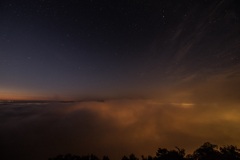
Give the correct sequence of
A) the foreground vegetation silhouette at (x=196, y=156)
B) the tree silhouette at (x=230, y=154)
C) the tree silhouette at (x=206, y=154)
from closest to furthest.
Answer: the foreground vegetation silhouette at (x=196, y=156) → the tree silhouette at (x=230, y=154) → the tree silhouette at (x=206, y=154)

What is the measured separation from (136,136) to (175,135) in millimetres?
26010

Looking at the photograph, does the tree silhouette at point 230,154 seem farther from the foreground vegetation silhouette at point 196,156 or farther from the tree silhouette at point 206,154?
the tree silhouette at point 206,154

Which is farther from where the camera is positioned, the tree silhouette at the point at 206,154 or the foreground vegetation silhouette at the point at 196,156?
the tree silhouette at the point at 206,154

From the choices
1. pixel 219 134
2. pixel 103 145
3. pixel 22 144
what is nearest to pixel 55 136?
pixel 22 144

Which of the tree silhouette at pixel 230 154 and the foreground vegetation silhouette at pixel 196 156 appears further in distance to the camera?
the tree silhouette at pixel 230 154

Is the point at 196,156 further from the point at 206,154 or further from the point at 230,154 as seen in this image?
the point at 230,154

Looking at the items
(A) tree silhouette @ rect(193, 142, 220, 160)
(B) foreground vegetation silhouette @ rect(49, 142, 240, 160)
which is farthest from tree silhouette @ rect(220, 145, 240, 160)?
(A) tree silhouette @ rect(193, 142, 220, 160)

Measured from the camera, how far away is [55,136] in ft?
258

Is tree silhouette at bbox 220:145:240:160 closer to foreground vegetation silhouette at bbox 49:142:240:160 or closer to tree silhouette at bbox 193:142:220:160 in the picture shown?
foreground vegetation silhouette at bbox 49:142:240:160

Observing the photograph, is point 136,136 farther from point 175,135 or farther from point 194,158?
point 194,158

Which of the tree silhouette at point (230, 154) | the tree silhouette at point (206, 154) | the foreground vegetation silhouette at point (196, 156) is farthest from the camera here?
the tree silhouette at point (206, 154)

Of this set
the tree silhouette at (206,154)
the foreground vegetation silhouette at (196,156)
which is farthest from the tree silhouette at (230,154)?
Answer: the tree silhouette at (206,154)

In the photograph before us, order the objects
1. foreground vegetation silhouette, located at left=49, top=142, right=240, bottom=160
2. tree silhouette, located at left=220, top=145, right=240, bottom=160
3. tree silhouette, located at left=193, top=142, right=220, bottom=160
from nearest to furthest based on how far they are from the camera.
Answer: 1. foreground vegetation silhouette, located at left=49, top=142, right=240, bottom=160
2. tree silhouette, located at left=220, top=145, right=240, bottom=160
3. tree silhouette, located at left=193, top=142, right=220, bottom=160

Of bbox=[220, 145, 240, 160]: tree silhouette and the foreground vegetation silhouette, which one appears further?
bbox=[220, 145, 240, 160]: tree silhouette
